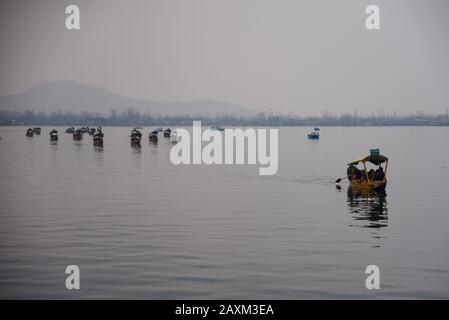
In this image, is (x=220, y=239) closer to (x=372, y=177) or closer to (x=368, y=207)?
(x=368, y=207)

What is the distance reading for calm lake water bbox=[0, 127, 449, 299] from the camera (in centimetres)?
2292

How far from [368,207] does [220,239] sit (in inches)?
664

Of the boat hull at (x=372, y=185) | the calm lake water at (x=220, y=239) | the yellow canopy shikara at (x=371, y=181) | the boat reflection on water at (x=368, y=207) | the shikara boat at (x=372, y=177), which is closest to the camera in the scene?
the calm lake water at (x=220, y=239)

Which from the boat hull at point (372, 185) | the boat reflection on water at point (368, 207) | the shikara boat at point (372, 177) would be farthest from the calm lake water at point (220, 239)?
the shikara boat at point (372, 177)

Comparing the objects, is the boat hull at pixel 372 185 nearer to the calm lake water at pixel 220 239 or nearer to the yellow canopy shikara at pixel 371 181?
the yellow canopy shikara at pixel 371 181

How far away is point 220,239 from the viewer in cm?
3269

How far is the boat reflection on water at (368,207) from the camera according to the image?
38844mm

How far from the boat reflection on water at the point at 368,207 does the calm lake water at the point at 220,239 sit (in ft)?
0.45

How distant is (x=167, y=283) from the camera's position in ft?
75.8

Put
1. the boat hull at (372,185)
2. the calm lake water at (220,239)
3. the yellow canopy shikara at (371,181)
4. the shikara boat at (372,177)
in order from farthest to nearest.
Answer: the shikara boat at (372,177) → the yellow canopy shikara at (371,181) → the boat hull at (372,185) → the calm lake water at (220,239)

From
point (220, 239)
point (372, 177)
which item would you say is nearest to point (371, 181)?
point (372, 177)
